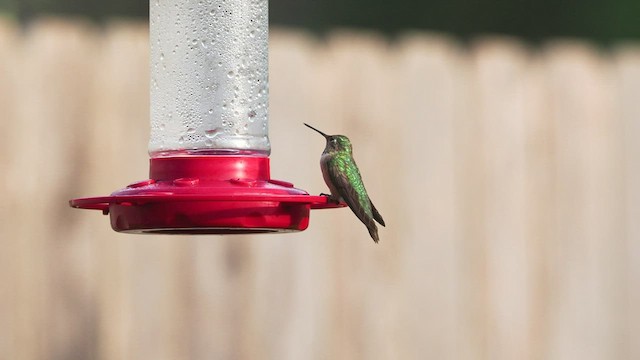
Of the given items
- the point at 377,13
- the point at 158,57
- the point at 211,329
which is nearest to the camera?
the point at 158,57

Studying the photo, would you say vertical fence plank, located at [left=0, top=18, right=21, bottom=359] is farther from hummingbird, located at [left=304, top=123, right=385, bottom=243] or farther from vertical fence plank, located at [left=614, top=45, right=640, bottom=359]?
vertical fence plank, located at [left=614, top=45, right=640, bottom=359]

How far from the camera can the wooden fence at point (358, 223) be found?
3.94 m

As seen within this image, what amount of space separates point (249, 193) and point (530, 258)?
1987 mm

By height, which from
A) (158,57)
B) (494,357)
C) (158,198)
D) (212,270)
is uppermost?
(158,57)

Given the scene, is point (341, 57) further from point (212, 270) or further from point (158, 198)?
point (158, 198)

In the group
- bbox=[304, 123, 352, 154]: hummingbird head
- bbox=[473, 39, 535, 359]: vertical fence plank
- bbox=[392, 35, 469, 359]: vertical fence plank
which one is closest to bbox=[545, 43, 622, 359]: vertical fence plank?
bbox=[473, 39, 535, 359]: vertical fence plank

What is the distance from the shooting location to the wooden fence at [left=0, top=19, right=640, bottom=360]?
3936 mm

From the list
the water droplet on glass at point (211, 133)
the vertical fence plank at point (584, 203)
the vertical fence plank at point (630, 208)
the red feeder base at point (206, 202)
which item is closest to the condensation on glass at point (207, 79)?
the water droplet on glass at point (211, 133)

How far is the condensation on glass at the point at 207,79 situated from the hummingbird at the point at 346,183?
0.23m

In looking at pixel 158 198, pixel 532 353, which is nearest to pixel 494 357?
pixel 532 353

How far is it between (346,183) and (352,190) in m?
0.04

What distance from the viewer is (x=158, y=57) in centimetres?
340

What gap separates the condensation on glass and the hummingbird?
23cm

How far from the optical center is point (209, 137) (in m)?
3.20
